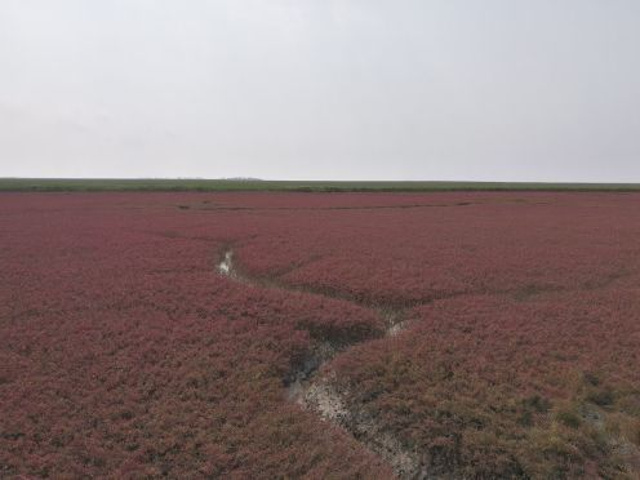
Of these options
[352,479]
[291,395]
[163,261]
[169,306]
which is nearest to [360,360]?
[291,395]

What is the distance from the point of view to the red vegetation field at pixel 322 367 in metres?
→ 7.18

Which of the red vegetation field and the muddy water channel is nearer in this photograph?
the red vegetation field

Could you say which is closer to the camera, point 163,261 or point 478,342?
point 478,342

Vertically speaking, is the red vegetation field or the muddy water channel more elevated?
the red vegetation field

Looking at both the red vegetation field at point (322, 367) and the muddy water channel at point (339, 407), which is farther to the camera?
the muddy water channel at point (339, 407)

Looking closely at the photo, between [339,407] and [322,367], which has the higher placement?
[322,367]

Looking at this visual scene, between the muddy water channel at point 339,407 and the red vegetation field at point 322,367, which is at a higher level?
the red vegetation field at point 322,367

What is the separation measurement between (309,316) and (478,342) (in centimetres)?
463

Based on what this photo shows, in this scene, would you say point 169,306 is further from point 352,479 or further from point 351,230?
point 351,230

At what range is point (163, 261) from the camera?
19891 millimetres

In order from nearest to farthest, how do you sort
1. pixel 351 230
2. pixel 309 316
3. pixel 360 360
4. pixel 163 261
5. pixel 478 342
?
1. pixel 360 360
2. pixel 478 342
3. pixel 309 316
4. pixel 163 261
5. pixel 351 230

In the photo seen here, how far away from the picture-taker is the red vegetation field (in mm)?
7184

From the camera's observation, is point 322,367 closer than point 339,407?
No

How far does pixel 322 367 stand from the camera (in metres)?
10.3
